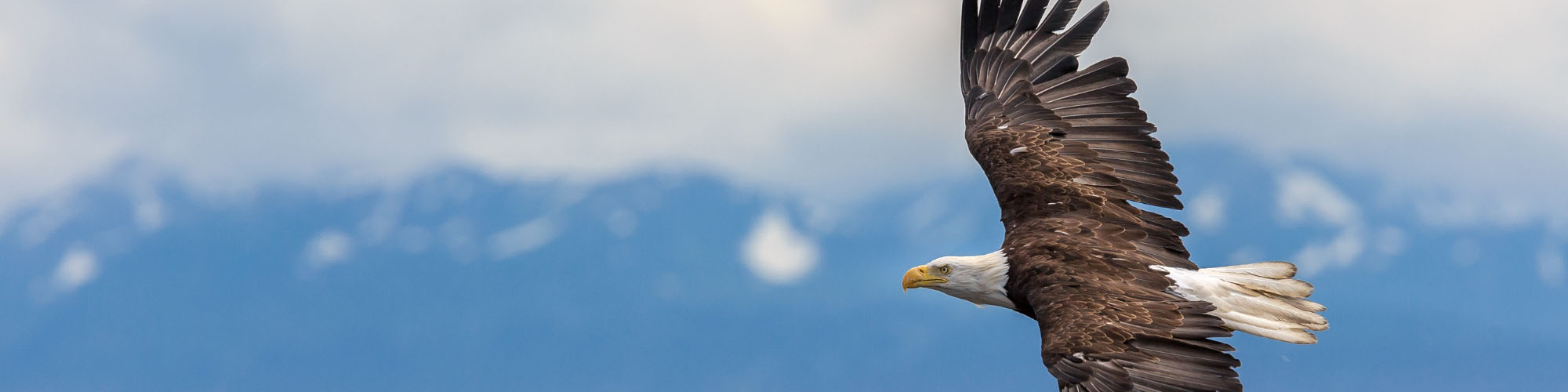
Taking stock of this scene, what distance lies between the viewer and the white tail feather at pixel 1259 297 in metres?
10.1

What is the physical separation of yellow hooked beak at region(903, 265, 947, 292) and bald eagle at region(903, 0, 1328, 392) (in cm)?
1

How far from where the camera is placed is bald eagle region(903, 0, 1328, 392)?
9.00 metres

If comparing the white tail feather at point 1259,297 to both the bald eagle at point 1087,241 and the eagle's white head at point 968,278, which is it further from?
the eagle's white head at point 968,278

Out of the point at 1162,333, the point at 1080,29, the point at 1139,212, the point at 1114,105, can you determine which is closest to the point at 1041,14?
the point at 1080,29

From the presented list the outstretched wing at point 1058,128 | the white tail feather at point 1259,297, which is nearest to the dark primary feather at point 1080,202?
the outstretched wing at point 1058,128

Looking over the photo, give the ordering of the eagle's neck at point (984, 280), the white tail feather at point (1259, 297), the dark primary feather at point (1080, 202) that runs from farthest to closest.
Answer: the eagle's neck at point (984, 280), the white tail feather at point (1259, 297), the dark primary feather at point (1080, 202)

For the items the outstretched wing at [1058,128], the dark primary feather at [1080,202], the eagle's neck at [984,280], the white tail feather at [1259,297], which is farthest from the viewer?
the outstretched wing at [1058,128]

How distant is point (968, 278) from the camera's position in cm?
1056

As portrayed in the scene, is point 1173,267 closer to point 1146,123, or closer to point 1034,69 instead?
point 1146,123

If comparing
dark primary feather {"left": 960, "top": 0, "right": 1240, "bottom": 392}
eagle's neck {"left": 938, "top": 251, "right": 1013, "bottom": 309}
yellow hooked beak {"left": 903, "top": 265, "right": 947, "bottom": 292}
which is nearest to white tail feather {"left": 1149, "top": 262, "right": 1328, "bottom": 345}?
dark primary feather {"left": 960, "top": 0, "right": 1240, "bottom": 392}

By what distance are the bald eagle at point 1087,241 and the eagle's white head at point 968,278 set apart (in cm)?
1

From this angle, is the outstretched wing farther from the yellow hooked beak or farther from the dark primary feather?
the yellow hooked beak

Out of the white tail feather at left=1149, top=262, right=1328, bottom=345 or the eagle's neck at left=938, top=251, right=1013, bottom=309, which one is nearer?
the white tail feather at left=1149, top=262, right=1328, bottom=345

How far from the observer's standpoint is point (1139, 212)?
11.0 metres
